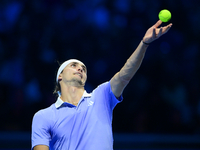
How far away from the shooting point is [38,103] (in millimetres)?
6934

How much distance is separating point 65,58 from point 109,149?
4846mm

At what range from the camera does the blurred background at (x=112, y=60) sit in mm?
6909

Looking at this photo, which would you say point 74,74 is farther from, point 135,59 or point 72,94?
point 135,59

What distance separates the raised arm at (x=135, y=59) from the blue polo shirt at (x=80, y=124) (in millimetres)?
144

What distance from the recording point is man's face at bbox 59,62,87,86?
3254 mm

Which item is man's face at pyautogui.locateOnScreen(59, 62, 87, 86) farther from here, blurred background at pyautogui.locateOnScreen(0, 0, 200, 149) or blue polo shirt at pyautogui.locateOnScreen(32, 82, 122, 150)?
blurred background at pyautogui.locateOnScreen(0, 0, 200, 149)

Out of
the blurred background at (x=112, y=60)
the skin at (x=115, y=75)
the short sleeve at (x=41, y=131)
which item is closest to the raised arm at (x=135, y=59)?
the skin at (x=115, y=75)

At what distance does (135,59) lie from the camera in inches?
102

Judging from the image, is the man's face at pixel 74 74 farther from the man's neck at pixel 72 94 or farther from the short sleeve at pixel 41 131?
the short sleeve at pixel 41 131

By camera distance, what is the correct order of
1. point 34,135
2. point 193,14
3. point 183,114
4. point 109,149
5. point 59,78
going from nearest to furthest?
point 109,149 < point 34,135 < point 59,78 < point 183,114 < point 193,14

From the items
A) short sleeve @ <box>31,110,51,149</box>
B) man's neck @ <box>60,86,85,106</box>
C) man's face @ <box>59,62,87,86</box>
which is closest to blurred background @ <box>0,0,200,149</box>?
man's face @ <box>59,62,87,86</box>

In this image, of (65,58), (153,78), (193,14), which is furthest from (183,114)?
(65,58)

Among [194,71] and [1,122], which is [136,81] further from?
[1,122]

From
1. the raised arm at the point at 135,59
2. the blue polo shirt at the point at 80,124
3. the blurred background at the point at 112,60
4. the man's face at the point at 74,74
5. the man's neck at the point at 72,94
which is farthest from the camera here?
the blurred background at the point at 112,60
